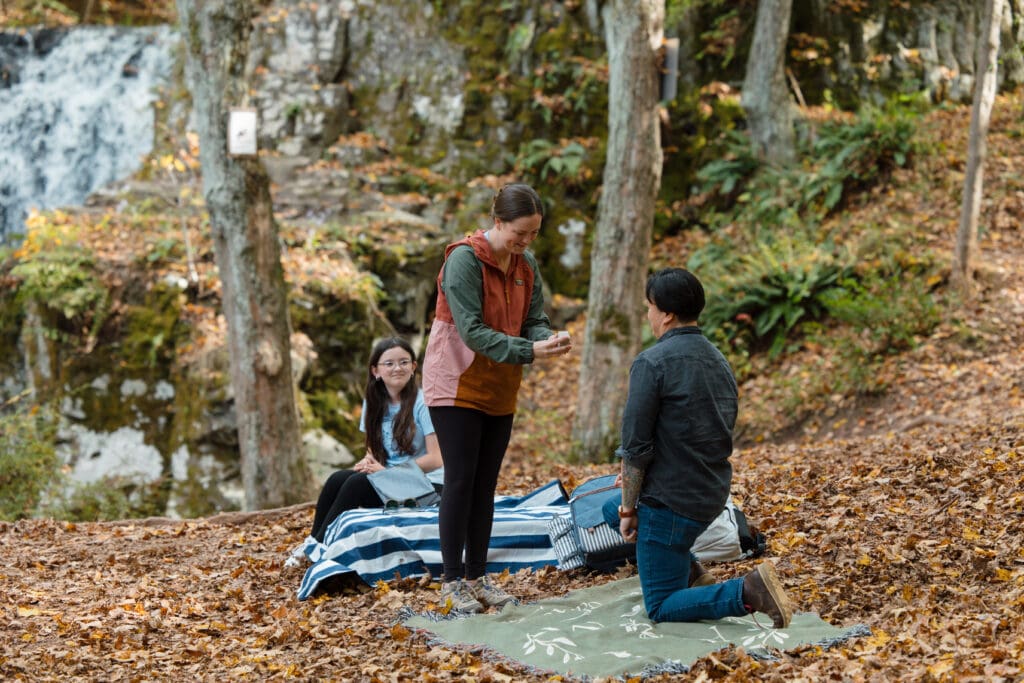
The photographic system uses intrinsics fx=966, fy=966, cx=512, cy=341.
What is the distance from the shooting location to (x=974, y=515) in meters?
4.75

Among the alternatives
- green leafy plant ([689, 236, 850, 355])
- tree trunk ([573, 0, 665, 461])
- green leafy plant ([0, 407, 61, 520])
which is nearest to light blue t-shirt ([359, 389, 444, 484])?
tree trunk ([573, 0, 665, 461])

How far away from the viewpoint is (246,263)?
336 inches

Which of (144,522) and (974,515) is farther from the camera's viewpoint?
(144,522)

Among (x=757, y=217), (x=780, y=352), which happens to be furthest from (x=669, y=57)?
(x=757, y=217)

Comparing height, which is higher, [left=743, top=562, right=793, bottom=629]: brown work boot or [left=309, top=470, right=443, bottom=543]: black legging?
[left=743, top=562, right=793, bottom=629]: brown work boot

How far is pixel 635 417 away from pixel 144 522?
5.46 meters

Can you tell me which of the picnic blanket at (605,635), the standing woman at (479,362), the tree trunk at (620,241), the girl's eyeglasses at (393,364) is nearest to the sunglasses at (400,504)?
the girl's eyeglasses at (393,364)

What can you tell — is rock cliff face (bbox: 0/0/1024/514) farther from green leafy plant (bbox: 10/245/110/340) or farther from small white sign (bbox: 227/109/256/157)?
small white sign (bbox: 227/109/256/157)

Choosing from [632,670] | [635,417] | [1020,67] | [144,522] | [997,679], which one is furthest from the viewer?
[1020,67]

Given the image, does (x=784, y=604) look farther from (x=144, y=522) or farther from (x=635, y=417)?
(x=144, y=522)

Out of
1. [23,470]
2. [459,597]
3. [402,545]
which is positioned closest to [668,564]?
[459,597]

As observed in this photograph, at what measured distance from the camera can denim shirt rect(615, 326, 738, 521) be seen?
408 centimetres

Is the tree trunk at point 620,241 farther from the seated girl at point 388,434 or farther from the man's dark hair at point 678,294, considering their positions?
the man's dark hair at point 678,294

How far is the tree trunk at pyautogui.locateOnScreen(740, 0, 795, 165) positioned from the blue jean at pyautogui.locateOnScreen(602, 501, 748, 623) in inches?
436
